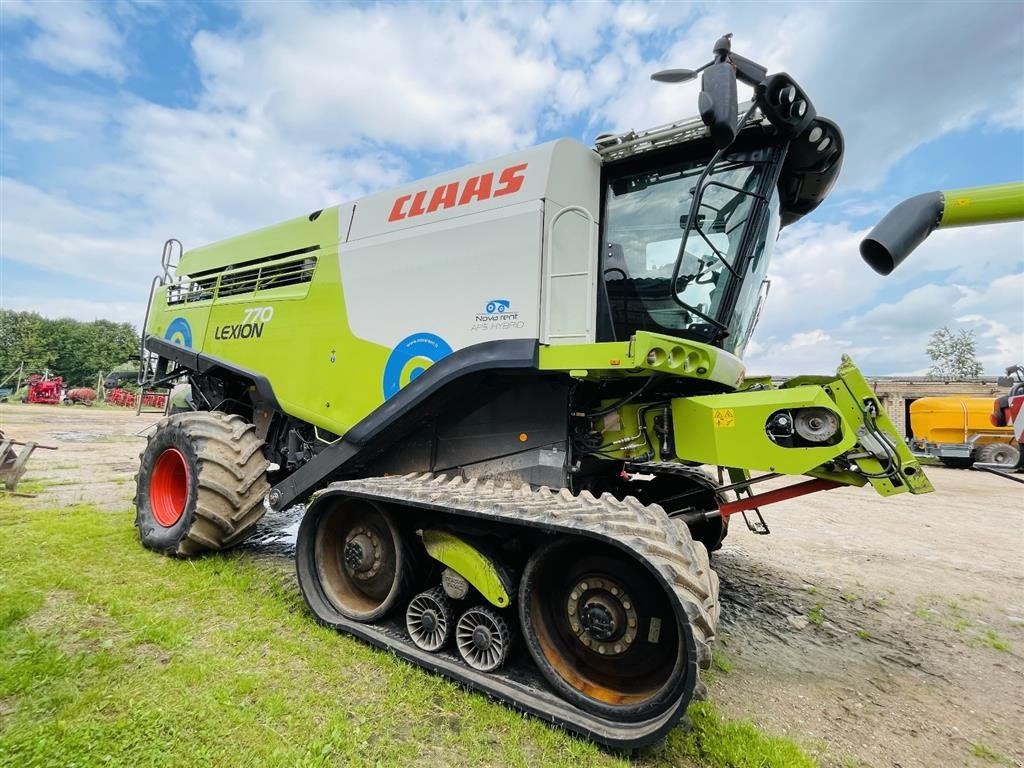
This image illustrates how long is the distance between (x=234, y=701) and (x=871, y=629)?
404cm

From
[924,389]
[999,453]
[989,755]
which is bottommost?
[989,755]

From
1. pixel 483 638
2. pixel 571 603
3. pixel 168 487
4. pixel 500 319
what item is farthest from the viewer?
pixel 168 487

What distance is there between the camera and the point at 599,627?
8.70 ft

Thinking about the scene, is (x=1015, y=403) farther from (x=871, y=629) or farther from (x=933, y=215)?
(x=933, y=215)

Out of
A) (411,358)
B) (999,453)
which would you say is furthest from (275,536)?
(999,453)

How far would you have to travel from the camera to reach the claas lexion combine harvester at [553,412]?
2646mm

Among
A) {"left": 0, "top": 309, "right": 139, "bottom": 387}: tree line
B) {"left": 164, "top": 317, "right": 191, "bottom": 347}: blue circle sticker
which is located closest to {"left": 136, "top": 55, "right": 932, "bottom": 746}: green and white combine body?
{"left": 164, "top": 317, "right": 191, "bottom": 347}: blue circle sticker

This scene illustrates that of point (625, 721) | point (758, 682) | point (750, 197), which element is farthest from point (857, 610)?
point (750, 197)

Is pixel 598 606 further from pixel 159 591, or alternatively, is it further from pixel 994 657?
pixel 159 591

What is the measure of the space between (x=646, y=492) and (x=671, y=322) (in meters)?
2.18

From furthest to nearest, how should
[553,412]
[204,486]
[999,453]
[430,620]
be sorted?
[999,453]
[204,486]
[553,412]
[430,620]

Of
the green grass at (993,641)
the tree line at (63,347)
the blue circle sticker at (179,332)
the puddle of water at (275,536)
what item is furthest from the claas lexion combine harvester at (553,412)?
the tree line at (63,347)

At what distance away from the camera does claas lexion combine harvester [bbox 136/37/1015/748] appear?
265cm

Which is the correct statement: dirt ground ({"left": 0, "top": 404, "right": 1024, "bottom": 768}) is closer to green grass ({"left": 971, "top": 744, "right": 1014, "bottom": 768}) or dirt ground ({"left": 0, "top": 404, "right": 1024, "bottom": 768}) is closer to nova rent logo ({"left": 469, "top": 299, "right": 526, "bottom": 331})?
green grass ({"left": 971, "top": 744, "right": 1014, "bottom": 768})
